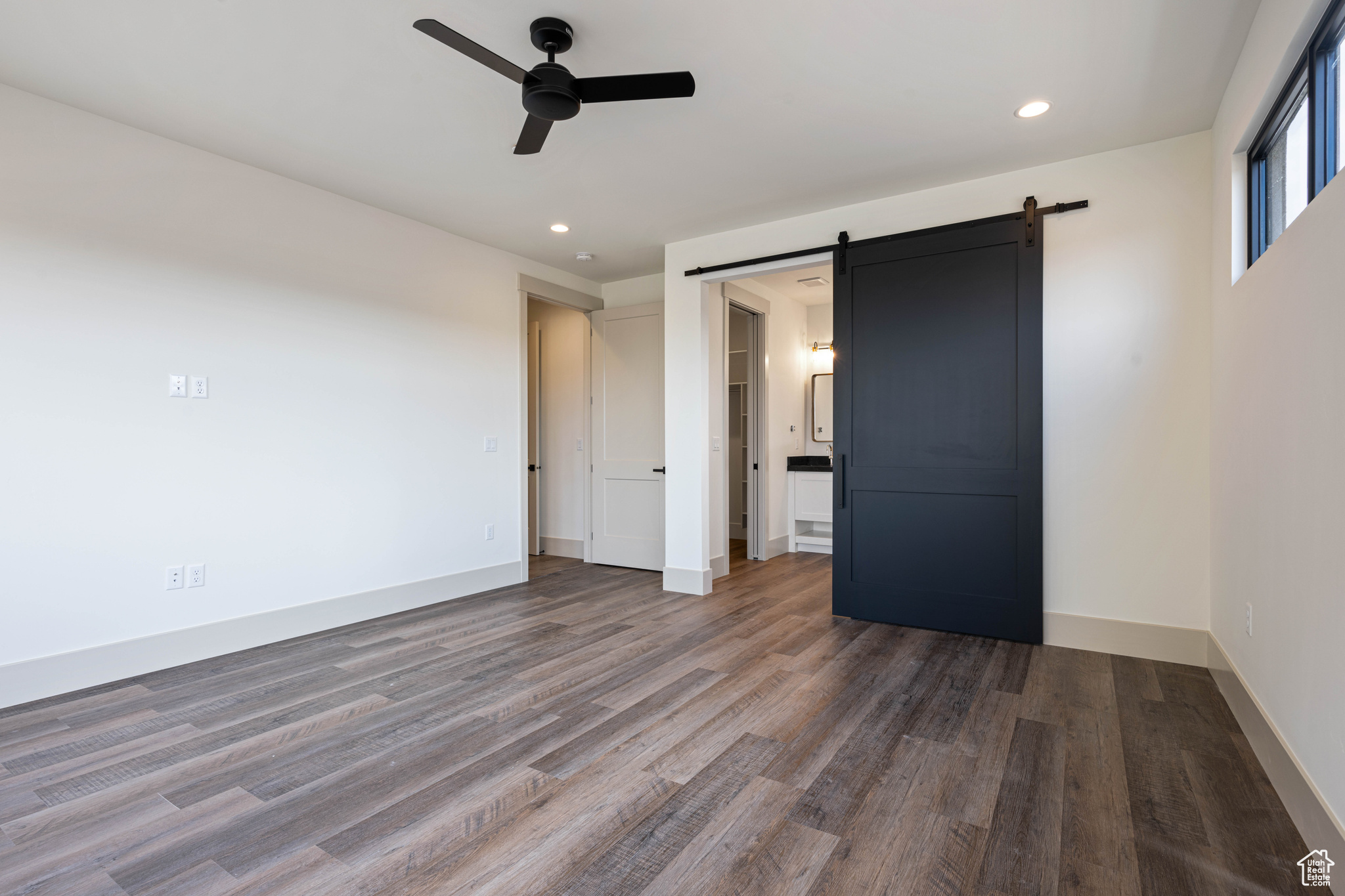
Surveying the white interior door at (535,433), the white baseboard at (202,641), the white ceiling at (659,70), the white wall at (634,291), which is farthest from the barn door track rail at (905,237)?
the white baseboard at (202,641)

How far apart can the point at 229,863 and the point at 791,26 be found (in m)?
3.21

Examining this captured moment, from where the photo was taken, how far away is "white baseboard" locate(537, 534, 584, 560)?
620 cm

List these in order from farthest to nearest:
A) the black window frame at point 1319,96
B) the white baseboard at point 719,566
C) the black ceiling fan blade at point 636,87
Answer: the white baseboard at point 719,566
the black ceiling fan blade at point 636,87
the black window frame at point 1319,96

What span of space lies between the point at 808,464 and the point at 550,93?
4.74 m

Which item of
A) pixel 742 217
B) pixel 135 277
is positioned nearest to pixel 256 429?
pixel 135 277

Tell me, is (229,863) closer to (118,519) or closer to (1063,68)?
(118,519)

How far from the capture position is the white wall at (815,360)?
695cm

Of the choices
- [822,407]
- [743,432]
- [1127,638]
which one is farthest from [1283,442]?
[743,432]

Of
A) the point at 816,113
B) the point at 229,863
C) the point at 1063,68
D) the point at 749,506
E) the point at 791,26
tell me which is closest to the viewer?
the point at 229,863

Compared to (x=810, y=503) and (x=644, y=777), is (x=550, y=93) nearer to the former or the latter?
(x=644, y=777)

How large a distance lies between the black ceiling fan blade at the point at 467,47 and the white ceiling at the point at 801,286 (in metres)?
3.30

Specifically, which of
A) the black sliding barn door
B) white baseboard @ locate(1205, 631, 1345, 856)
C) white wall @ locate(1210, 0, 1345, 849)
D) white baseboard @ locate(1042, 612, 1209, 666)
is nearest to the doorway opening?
the black sliding barn door

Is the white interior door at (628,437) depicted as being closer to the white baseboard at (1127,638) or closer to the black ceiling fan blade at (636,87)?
the white baseboard at (1127,638)

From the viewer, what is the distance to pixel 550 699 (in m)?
2.70
